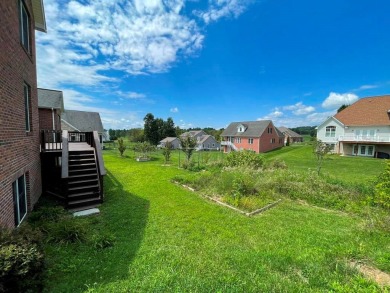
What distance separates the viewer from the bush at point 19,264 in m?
2.49

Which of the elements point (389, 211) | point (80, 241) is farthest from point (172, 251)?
point (389, 211)

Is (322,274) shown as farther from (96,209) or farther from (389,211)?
(96,209)

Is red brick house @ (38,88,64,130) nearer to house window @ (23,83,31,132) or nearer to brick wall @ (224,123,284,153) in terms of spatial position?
house window @ (23,83,31,132)

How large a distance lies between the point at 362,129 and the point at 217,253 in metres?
30.5

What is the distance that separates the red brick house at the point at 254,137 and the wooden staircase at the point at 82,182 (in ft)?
90.5

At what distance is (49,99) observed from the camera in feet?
41.7

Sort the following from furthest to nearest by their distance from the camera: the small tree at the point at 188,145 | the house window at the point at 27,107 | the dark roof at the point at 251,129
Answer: the dark roof at the point at 251,129, the small tree at the point at 188,145, the house window at the point at 27,107

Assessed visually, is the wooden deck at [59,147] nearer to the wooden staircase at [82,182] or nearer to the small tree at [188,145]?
the wooden staircase at [82,182]

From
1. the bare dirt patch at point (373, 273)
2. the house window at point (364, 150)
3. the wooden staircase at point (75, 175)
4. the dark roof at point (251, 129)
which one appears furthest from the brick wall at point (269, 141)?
the bare dirt patch at point (373, 273)

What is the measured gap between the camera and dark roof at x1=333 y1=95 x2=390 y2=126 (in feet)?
80.5

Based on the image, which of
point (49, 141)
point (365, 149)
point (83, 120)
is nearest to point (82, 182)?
Result: point (49, 141)

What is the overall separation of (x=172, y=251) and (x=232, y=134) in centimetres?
3734

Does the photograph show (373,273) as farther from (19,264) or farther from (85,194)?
(85,194)

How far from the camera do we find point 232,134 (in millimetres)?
40312
